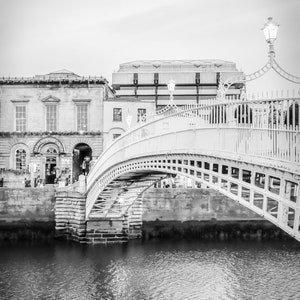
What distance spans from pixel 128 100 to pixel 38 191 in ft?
42.9

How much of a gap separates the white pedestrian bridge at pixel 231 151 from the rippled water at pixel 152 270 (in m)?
3.42

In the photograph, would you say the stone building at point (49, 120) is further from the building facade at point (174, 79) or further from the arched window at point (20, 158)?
the building facade at point (174, 79)

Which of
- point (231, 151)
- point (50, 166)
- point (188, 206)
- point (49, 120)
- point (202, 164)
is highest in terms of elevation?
point (49, 120)

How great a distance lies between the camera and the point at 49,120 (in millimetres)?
41906

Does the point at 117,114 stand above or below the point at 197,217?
above

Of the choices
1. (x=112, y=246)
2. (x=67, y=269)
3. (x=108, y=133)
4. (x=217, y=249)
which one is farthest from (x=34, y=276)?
(x=108, y=133)

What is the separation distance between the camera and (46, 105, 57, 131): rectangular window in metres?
41.8

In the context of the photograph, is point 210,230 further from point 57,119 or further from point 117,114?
point 57,119

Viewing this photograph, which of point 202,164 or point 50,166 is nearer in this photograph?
point 202,164

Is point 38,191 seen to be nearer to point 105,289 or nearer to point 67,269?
point 67,269

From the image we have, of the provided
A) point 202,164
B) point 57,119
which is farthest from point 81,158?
point 202,164

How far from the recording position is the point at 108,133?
4156 cm

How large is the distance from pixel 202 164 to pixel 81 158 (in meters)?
29.9

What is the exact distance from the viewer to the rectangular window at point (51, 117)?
41.8 m
